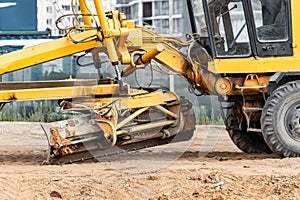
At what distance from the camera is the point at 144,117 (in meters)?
10.6

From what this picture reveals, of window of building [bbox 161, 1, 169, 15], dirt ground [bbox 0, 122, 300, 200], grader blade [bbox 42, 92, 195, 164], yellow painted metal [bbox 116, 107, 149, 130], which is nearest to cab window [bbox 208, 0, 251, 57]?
grader blade [bbox 42, 92, 195, 164]

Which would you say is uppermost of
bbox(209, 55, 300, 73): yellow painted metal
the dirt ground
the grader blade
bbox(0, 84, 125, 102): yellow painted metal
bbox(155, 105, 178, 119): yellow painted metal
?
bbox(209, 55, 300, 73): yellow painted metal

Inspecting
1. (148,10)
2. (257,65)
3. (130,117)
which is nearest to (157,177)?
(130,117)

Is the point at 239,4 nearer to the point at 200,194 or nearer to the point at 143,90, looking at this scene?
the point at 143,90

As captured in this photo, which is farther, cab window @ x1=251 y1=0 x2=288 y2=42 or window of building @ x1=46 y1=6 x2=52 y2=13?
window of building @ x1=46 y1=6 x2=52 y2=13

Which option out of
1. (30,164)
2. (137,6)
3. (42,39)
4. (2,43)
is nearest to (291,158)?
(30,164)

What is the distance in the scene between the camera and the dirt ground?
8.12 meters

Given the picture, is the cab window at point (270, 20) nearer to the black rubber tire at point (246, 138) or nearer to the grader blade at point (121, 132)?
the black rubber tire at point (246, 138)

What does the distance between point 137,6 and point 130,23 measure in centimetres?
2575

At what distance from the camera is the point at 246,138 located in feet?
37.8

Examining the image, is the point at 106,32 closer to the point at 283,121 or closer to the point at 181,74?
the point at 181,74

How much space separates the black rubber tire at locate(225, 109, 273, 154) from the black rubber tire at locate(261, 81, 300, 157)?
108 cm

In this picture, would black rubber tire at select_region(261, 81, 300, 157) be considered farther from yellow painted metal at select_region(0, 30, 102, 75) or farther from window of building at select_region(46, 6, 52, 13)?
window of building at select_region(46, 6, 52, 13)

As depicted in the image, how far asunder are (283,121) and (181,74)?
1684 mm
